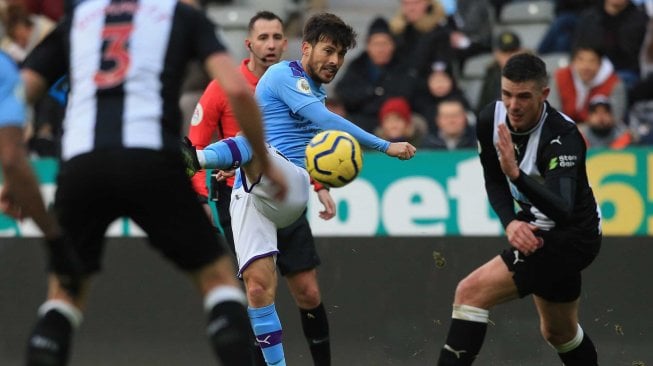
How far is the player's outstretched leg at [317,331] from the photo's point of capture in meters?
7.65

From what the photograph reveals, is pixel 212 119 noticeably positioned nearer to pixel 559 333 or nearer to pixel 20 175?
pixel 559 333

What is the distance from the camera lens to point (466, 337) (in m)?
6.52

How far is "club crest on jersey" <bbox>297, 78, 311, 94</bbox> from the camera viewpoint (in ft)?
23.2

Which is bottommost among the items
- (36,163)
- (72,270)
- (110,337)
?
(110,337)

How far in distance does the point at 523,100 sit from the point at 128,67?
7.33 feet

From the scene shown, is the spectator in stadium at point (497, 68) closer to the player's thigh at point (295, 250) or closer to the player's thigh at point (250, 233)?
the player's thigh at point (295, 250)

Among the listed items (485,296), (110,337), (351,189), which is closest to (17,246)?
(110,337)

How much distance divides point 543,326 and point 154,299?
3.37 meters

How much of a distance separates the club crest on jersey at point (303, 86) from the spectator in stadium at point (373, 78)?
13.6 feet

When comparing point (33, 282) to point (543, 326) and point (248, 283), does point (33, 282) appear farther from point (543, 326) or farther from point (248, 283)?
point (543, 326)

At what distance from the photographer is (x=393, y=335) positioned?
8.80 metres

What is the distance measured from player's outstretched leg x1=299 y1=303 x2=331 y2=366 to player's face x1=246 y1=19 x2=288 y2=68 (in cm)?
156

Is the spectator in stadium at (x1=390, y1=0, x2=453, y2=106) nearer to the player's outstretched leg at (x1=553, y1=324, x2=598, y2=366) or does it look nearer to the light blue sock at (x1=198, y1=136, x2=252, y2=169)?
the light blue sock at (x1=198, y1=136, x2=252, y2=169)

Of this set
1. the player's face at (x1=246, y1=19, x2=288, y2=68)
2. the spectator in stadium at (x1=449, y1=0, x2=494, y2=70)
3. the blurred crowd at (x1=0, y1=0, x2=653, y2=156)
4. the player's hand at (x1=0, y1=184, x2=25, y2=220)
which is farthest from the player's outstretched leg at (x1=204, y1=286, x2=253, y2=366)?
the spectator in stadium at (x1=449, y1=0, x2=494, y2=70)
